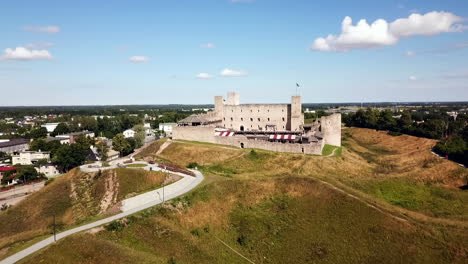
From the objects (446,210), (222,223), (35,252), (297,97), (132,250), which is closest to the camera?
(35,252)

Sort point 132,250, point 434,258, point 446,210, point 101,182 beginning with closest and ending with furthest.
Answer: point 132,250, point 434,258, point 446,210, point 101,182

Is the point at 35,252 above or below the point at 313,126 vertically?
below

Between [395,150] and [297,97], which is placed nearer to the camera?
[297,97]

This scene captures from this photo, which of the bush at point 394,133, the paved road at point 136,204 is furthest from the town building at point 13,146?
the bush at point 394,133

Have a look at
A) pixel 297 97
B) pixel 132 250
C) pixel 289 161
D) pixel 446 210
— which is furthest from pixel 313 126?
pixel 132 250

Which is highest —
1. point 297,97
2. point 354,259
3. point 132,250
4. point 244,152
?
point 297,97

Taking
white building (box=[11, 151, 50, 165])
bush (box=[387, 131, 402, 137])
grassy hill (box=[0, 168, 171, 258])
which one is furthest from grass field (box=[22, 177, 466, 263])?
bush (box=[387, 131, 402, 137])

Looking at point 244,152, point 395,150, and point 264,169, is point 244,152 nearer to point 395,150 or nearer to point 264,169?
point 264,169
